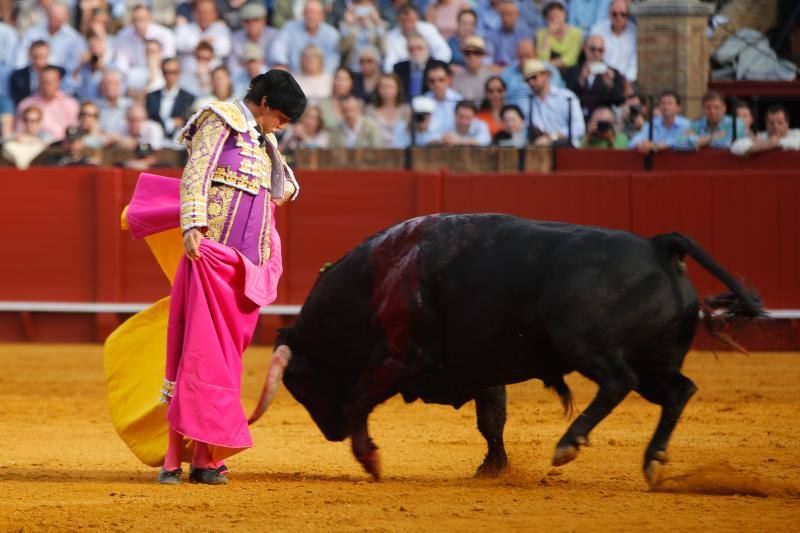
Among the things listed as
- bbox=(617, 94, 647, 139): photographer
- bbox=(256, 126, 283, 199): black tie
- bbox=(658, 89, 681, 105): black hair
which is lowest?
bbox=(256, 126, 283, 199): black tie

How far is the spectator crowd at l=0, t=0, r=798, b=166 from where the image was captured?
10.2m

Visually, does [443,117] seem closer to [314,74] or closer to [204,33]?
[314,74]

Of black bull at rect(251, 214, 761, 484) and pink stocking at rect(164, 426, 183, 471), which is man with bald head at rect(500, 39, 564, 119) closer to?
black bull at rect(251, 214, 761, 484)

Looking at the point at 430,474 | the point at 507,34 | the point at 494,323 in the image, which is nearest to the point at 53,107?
the point at 507,34

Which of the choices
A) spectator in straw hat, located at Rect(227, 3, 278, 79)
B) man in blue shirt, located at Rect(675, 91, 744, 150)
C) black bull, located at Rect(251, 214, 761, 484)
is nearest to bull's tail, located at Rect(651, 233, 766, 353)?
black bull, located at Rect(251, 214, 761, 484)

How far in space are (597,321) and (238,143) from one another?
1.38 m

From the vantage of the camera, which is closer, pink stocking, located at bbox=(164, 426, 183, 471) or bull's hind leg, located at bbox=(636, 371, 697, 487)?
bull's hind leg, located at bbox=(636, 371, 697, 487)

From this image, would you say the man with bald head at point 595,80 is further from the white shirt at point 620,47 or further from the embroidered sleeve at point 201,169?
the embroidered sleeve at point 201,169

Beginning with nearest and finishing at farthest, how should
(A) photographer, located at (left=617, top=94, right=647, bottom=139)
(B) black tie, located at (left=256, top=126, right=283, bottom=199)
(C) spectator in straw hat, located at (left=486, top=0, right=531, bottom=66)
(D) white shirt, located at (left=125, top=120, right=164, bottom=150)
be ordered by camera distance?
(B) black tie, located at (left=256, top=126, right=283, bottom=199), (A) photographer, located at (left=617, top=94, right=647, bottom=139), (C) spectator in straw hat, located at (left=486, top=0, right=531, bottom=66), (D) white shirt, located at (left=125, top=120, right=164, bottom=150)

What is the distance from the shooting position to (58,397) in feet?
25.9

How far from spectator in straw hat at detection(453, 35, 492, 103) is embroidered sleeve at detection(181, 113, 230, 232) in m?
5.65

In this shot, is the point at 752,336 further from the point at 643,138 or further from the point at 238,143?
the point at 238,143

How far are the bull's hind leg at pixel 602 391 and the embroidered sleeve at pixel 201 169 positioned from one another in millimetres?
1376

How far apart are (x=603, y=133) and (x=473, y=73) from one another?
1064mm
